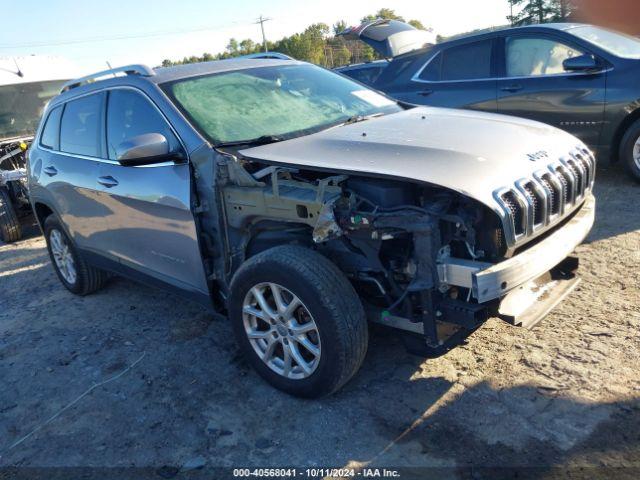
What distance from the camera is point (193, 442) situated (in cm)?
296

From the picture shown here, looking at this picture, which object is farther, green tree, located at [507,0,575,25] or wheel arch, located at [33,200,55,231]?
green tree, located at [507,0,575,25]

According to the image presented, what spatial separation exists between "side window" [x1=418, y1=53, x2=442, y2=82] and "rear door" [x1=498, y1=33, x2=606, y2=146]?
82cm

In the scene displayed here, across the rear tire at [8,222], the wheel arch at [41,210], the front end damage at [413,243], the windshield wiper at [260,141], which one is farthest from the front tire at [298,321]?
the rear tire at [8,222]

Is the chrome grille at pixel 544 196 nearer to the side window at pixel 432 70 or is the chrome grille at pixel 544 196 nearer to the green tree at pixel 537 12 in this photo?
the side window at pixel 432 70

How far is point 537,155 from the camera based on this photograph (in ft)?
10.1

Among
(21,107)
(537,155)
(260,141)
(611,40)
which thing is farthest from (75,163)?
(611,40)

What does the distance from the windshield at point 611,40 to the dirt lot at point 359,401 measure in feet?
9.35

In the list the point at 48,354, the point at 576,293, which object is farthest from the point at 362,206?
the point at 48,354

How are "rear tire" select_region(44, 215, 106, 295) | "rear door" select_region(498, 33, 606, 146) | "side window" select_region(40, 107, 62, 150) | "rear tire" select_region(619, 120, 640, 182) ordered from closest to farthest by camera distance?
1. "side window" select_region(40, 107, 62, 150)
2. "rear tire" select_region(44, 215, 106, 295)
3. "rear tire" select_region(619, 120, 640, 182)
4. "rear door" select_region(498, 33, 606, 146)

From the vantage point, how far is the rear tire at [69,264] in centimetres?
511

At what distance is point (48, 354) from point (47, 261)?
2.91 metres

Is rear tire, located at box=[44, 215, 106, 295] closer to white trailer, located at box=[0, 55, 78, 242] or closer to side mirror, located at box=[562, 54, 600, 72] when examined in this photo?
white trailer, located at box=[0, 55, 78, 242]

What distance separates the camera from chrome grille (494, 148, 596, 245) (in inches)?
105

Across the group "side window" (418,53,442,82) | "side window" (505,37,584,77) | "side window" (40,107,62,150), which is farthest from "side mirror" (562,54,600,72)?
Answer: "side window" (40,107,62,150)
